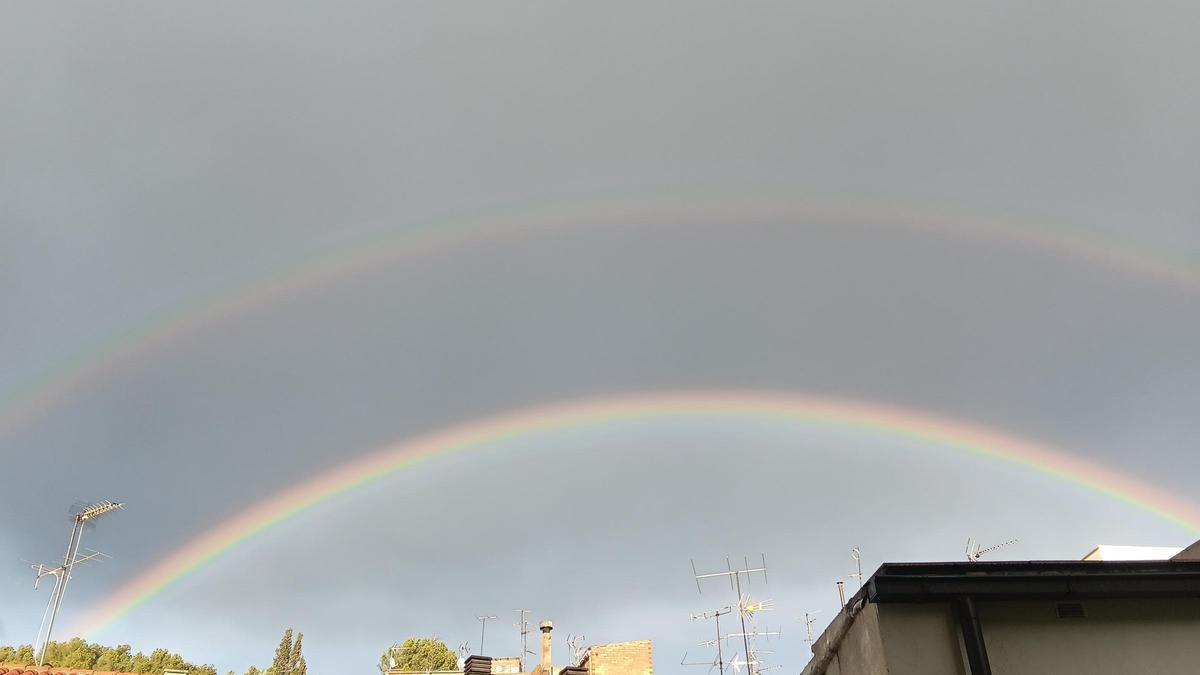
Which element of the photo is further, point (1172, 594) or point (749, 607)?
point (749, 607)

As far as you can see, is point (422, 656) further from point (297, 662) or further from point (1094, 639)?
point (1094, 639)

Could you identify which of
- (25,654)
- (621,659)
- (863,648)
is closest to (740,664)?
(621,659)

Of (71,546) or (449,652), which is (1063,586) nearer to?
(71,546)

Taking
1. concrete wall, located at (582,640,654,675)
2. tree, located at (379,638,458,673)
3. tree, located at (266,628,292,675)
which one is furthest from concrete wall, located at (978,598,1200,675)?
tree, located at (266,628,292,675)

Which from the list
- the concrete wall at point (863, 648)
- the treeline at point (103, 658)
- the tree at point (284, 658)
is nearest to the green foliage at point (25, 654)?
the treeline at point (103, 658)

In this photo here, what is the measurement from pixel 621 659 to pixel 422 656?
35.3 meters

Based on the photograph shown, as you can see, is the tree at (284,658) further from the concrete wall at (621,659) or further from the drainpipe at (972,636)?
the drainpipe at (972,636)

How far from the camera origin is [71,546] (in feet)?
125

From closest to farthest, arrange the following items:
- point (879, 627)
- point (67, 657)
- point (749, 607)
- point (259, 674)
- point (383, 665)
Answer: point (879, 627), point (749, 607), point (67, 657), point (259, 674), point (383, 665)

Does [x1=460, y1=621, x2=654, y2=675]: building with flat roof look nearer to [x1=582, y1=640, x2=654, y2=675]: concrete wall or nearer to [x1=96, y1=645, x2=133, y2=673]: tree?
[x1=582, y1=640, x2=654, y2=675]: concrete wall

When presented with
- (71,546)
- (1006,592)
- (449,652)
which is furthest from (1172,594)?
(449,652)

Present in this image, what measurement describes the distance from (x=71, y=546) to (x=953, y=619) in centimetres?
4463

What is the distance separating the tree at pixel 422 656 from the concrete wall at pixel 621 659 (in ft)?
107

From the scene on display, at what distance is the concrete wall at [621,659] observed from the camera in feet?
104
